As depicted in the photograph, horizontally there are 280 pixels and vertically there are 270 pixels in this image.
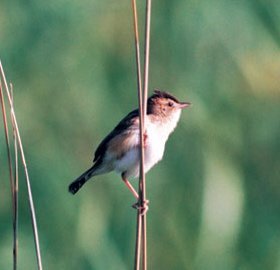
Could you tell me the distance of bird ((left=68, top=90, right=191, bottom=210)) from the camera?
580 centimetres

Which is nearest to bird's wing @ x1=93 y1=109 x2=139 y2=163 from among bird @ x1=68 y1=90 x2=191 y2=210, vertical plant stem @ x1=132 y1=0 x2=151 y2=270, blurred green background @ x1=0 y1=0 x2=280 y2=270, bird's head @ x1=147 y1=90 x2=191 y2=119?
bird @ x1=68 y1=90 x2=191 y2=210

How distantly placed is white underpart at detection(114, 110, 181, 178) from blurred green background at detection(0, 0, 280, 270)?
129 cm

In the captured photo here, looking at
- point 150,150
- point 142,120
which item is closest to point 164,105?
point 150,150

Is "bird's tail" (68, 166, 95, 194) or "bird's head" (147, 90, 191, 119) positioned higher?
"bird's head" (147, 90, 191, 119)

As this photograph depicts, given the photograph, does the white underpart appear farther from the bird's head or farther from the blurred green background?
the blurred green background

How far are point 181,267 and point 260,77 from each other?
1673 millimetres

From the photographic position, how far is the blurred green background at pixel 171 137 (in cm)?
735

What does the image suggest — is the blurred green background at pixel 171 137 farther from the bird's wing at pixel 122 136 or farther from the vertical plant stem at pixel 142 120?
the vertical plant stem at pixel 142 120

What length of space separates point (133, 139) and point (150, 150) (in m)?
0.24

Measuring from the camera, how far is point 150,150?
5.61m

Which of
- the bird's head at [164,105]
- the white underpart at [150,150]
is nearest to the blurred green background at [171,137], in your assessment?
the white underpart at [150,150]

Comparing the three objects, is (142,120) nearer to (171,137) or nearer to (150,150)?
(150,150)

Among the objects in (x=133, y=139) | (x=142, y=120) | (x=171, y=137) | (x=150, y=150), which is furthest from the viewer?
(x=171, y=137)

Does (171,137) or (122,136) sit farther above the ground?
(122,136)
